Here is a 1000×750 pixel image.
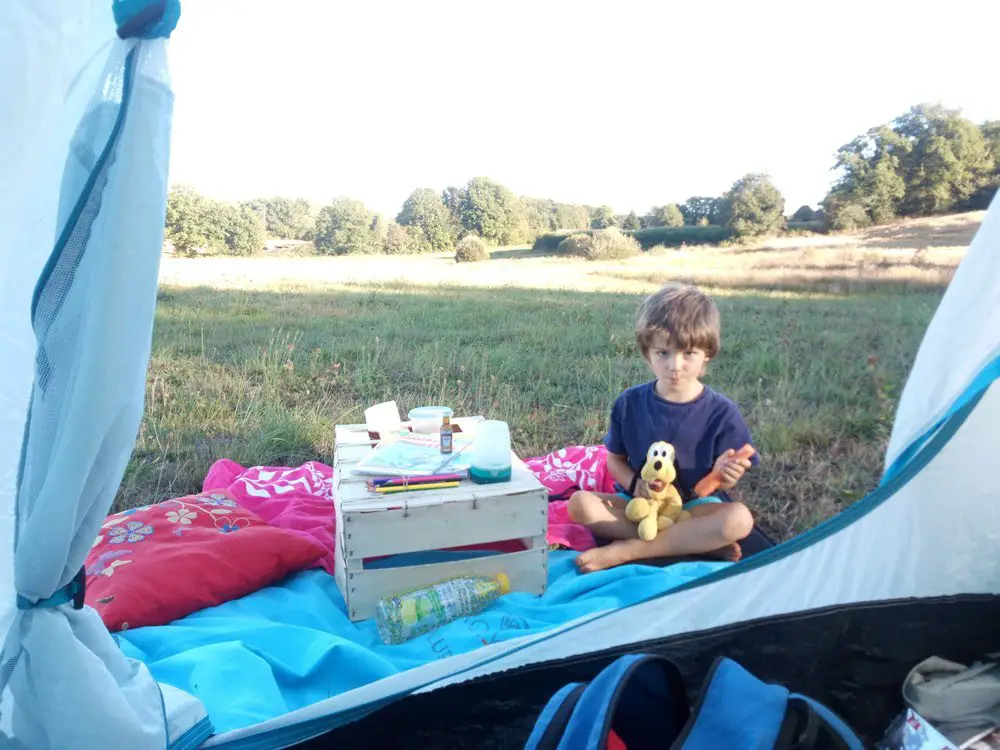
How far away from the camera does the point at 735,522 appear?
181cm

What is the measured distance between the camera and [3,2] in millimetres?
705

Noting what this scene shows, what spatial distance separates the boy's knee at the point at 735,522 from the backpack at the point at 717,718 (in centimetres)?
90

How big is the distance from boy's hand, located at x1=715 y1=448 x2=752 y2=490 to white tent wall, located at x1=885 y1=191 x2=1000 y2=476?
537mm

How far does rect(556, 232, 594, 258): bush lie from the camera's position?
654 cm

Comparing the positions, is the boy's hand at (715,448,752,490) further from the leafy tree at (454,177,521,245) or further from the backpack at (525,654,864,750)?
the leafy tree at (454,177,521,245)

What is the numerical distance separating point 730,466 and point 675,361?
1.04ft

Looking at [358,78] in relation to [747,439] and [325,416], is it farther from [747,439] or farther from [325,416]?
[747,439]

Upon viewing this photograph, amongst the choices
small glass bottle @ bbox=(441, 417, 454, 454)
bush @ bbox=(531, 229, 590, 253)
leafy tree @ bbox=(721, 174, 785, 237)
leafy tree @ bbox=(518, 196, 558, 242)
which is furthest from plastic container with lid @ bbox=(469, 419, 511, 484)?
leafy tree @ bbox=(518, 196, 558, 242)

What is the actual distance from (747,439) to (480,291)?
14.7 feet

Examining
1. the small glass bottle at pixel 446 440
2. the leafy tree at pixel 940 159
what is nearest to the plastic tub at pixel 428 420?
the small glass bottle at pixel 446 440

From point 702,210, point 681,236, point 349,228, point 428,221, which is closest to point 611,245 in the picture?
point 681,236

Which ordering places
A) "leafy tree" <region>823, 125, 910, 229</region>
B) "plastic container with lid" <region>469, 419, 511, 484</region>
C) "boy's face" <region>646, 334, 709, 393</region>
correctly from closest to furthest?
"plastic container with lid" <region>469, 419, 511, 484</region>, "boy's face" <region>646, 334, 709, 393</region>, "leafy tree" <region>823, 125, 910, 229</region>

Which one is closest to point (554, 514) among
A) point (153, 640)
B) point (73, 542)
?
point (153, 640)

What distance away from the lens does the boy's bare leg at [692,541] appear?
1.82 meters
